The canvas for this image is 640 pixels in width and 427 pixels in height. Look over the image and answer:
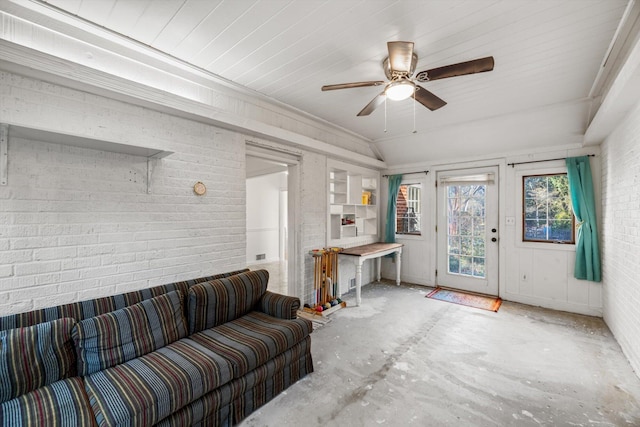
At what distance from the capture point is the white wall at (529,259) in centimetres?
363

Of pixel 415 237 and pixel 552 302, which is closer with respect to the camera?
pixel 552 302

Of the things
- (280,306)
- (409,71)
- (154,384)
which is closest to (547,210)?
(409,71)

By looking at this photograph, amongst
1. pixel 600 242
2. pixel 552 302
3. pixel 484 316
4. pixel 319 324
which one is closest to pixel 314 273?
pixel 319 324

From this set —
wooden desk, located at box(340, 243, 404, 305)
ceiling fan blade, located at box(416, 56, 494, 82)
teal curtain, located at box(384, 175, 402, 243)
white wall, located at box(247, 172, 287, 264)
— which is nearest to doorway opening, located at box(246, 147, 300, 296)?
white wall, located at box(247, 172, 287, 264)

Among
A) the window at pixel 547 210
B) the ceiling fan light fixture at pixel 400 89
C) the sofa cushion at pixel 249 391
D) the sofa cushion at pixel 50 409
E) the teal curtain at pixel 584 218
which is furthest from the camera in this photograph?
the window at pixel 547 210

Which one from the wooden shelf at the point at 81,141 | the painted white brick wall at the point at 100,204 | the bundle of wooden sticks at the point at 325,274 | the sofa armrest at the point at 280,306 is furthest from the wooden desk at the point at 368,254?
the wooden shelf at the point at 81,141

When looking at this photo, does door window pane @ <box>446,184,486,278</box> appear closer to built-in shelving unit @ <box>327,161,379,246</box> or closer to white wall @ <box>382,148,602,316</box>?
white wall @ <box>382,148,602,316</box>

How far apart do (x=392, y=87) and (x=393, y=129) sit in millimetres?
2111

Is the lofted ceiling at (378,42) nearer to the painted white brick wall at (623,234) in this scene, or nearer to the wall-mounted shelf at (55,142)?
the painted white brick wall at (623,234)

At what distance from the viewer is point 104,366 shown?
1.63 metres

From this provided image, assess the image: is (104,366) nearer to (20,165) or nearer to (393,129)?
(20,165)

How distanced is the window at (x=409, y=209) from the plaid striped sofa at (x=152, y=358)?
3394 millimetres

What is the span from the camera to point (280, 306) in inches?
94.9

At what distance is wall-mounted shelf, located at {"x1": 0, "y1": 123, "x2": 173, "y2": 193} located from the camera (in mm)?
1603
